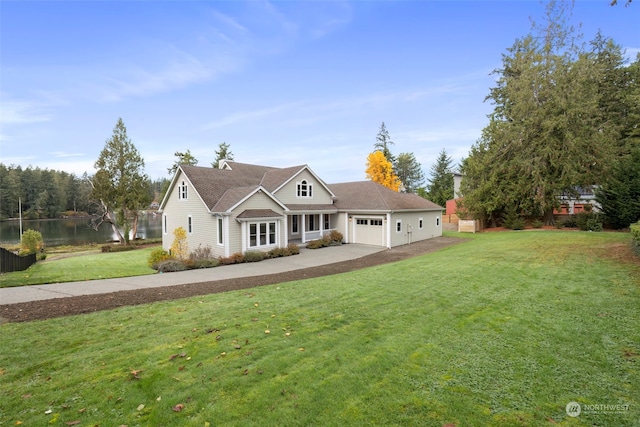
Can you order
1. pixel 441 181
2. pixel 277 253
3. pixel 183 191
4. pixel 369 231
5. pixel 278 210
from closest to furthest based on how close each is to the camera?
pixel 277 253, pixel 278 210, pixel 183 191, pixel 369 231, pixel 441 181

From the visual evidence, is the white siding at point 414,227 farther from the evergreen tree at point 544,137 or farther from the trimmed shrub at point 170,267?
the trimmed shrub at point 170,267

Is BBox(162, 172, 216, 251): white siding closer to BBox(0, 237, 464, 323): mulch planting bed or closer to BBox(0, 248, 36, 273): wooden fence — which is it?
BBox(0, 237, 464, 323): mulch planting bed

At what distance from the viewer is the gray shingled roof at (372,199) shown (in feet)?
74.1

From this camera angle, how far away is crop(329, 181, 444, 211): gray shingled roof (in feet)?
74.1

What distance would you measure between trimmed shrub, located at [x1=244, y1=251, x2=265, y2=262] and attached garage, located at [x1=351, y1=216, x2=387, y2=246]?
28.7ft

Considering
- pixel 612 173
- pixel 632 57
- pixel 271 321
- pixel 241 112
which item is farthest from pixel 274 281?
pixel 632 57

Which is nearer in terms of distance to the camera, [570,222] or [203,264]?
[203,264]

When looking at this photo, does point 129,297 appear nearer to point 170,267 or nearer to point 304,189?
point 170,267

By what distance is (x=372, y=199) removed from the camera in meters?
23.3

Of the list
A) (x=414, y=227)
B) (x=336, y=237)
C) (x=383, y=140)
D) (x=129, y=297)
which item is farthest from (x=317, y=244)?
(x=383, y=140)

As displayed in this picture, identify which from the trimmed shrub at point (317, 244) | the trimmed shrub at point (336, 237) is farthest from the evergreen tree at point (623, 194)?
the trimmed shrub at point (317, 244)

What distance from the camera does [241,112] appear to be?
2677cm

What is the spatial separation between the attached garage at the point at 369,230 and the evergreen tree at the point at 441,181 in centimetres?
2629

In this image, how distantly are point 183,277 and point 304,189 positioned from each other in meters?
12.9
